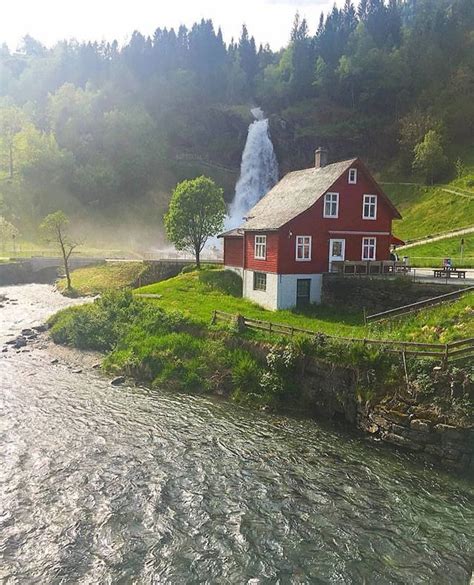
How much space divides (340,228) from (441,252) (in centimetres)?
2230

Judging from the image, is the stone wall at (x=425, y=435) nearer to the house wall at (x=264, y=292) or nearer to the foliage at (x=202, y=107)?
the house wall at (x=264, y=292)

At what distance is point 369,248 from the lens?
36.3 metres

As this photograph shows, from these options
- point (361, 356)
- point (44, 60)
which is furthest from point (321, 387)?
point (44, 60)

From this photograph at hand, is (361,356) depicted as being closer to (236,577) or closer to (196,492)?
(196,492)

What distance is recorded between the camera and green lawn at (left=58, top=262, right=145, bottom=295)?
1997 inches

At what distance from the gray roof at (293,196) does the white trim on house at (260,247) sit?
0.80 meters

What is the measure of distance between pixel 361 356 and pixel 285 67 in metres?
136

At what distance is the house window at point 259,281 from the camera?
3478 centimetres

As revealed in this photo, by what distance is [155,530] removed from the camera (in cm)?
1326

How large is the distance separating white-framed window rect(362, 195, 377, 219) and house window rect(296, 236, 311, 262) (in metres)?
5.48

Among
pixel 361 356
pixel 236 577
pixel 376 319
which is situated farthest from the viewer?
pixel 376 319

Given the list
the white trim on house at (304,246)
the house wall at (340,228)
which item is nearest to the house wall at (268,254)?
the house wall at (340,228)

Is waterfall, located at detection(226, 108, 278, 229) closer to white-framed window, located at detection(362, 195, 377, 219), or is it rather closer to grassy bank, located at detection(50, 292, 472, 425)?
white-framed window, located at detection(362, 195, 377, 219)

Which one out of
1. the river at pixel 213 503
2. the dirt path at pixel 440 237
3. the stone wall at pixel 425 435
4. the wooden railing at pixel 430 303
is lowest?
the river at pixel 213 503
